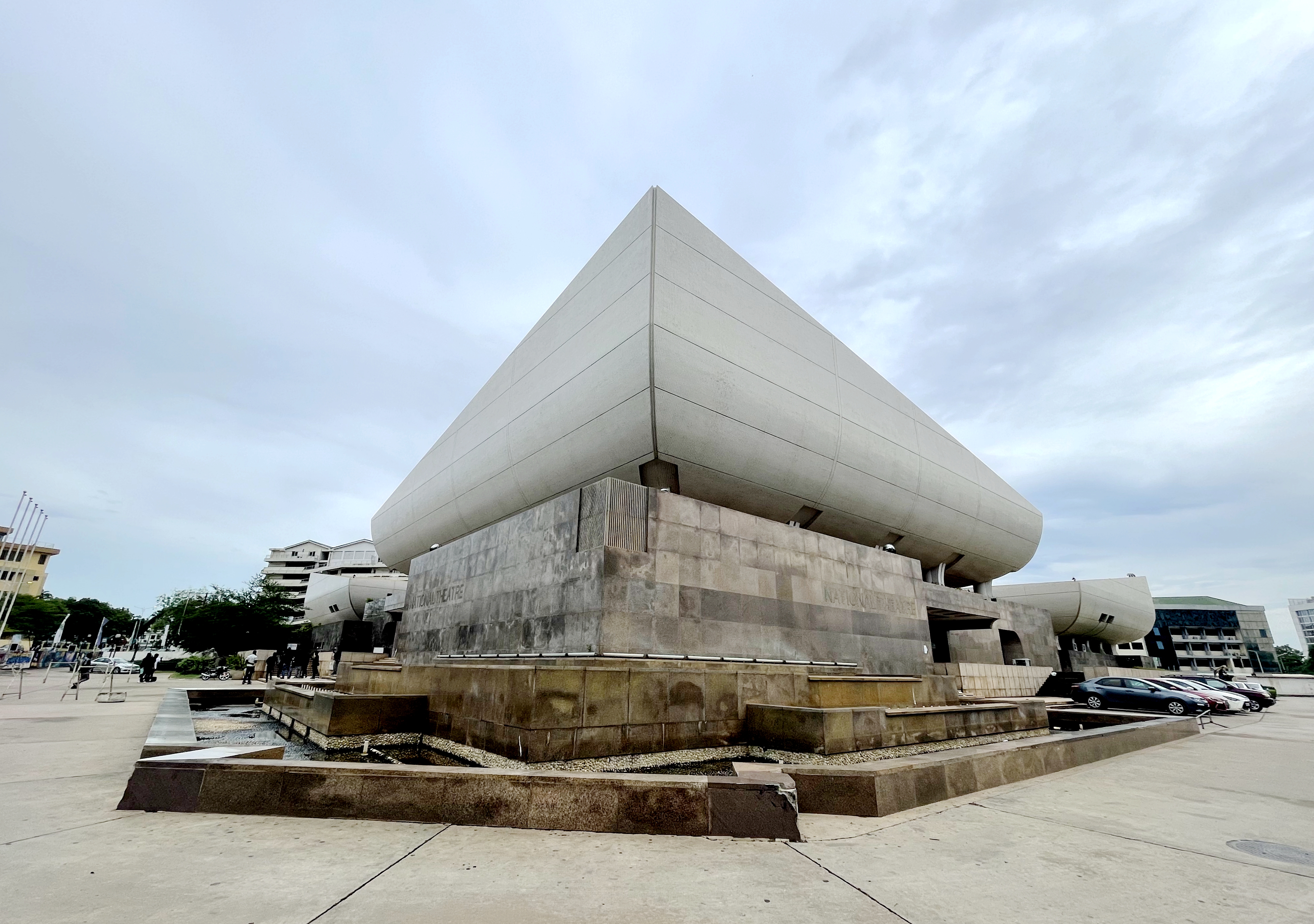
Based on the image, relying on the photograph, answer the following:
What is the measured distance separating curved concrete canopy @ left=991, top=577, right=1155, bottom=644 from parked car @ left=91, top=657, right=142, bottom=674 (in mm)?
60081

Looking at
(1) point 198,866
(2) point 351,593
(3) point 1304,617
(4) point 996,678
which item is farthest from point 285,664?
(3) point 1304,617

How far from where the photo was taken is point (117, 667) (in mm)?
42531

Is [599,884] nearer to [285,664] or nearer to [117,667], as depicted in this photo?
[285,664]

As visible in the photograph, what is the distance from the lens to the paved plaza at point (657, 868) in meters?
3.44

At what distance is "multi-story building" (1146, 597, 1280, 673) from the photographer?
10644 cm

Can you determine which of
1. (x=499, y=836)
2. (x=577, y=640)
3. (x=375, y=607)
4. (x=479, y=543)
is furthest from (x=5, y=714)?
(x=375, y=607)

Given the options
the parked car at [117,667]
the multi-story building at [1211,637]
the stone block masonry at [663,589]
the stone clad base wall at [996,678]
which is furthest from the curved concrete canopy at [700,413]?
the multi-story building at [1211,637]

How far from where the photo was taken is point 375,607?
4359 cm

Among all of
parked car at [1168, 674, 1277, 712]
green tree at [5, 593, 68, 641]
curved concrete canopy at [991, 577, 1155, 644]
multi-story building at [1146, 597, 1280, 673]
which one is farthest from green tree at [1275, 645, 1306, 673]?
green tree at [5, 593, 68, 641]

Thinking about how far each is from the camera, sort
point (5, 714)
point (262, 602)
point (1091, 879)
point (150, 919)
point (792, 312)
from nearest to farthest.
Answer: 1. point (150, 919)
2. point (1091, 879)
3. point (5, 714)
4. point (792, 312)
5. point (262, 602)

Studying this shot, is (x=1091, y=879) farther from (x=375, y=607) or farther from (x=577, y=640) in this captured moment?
(x=375, y=607)

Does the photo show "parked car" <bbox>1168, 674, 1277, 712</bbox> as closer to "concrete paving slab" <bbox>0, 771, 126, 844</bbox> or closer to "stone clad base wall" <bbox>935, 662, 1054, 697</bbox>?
"stone clad base wall" <bbox>935, 662, 1054, 697</bbox>

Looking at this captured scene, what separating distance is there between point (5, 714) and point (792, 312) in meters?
22.9

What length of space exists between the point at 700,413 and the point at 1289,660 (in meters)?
180
